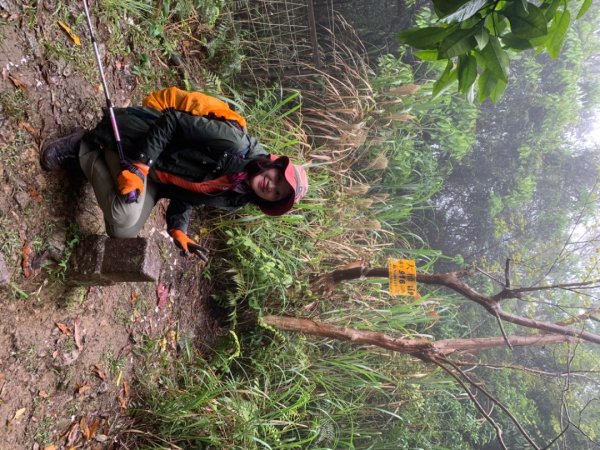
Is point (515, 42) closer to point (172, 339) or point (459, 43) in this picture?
point (459, 43)

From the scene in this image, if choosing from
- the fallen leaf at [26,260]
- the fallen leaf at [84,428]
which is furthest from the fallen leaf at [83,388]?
the fallen leaf at [26,260]

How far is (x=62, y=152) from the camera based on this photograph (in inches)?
75.2

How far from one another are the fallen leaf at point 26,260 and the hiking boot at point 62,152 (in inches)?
14.3

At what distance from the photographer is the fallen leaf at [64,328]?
1961 millimetres

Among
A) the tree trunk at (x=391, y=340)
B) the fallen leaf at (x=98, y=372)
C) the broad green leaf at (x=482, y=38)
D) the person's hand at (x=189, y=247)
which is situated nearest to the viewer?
the broad green leaf at (x=482, y=38)

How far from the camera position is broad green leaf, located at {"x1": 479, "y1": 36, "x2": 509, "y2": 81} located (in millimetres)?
1001

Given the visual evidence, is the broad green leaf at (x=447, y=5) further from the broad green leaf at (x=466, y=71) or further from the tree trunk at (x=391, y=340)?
the tree trunk at (x=391, y=340)

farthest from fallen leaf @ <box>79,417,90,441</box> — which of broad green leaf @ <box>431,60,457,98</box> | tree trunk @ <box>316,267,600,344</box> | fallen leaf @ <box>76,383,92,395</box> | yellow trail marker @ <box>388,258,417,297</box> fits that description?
broad green leaf @ <box>431,60,457,98</box>

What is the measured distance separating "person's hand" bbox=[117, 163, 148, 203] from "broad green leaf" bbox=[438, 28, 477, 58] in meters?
1.23

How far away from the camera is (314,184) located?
10.8 feet

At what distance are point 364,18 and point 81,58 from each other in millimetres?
2903

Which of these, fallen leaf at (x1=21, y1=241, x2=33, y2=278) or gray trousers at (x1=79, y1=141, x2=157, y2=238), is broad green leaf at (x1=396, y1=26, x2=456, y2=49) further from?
fallen leaf at (x1=21, y1=241, x2=33, y2=278)

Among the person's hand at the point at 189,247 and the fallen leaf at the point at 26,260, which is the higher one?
the fallen leaf at the point at 26,260

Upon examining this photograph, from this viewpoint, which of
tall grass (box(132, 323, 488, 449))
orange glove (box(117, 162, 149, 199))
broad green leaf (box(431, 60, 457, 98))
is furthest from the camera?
tall grass (box(132, 323, 488, 449))
